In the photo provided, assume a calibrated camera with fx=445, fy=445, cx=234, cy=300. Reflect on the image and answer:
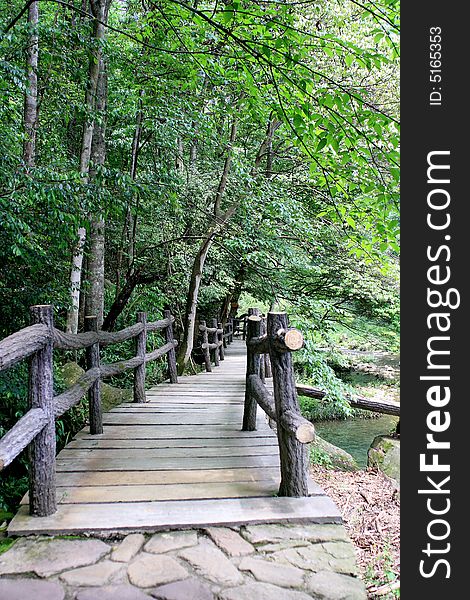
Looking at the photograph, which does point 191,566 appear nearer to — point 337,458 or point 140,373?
point 140,373

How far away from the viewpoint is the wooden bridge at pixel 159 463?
214cm

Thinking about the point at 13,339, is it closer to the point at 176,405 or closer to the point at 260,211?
the point at 176,405

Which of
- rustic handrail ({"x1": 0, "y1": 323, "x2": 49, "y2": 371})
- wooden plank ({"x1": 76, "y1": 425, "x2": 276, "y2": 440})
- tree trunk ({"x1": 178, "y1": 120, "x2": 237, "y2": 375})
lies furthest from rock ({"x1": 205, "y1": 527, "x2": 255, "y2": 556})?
tree trunk ({"x1": 178, "y1": 120, "x2": 237, "y2": 375})

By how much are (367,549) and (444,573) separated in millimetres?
966

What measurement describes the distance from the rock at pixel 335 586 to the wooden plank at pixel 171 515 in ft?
1.28

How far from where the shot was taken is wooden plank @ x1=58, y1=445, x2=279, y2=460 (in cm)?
305

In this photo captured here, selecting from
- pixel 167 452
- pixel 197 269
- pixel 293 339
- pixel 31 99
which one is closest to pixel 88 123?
pixel 31 99

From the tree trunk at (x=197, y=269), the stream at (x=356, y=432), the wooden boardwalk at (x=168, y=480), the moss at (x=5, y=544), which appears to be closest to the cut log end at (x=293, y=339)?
the wooden boardwalk at (x=168, y=480)

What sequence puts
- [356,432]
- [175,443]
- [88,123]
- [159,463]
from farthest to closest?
1. [356,432]
2. [88,123]
3. [175,443]
4. [159,463]

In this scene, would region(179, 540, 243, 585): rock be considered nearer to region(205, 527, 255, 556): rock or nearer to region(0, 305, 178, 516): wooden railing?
region(205, 527, 255, 556): rock

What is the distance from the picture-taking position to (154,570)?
181 centimetres

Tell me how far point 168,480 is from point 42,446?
790mm

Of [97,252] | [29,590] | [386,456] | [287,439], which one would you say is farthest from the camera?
[97,252]

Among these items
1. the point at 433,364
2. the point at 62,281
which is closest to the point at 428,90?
the point at 433,364
